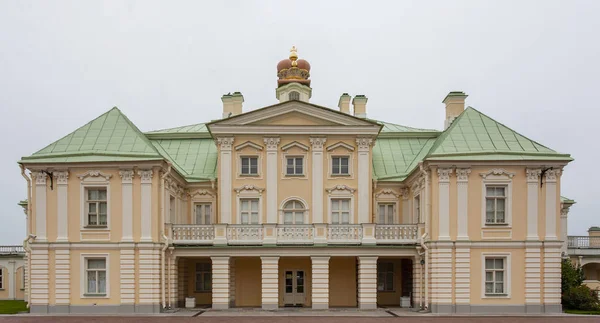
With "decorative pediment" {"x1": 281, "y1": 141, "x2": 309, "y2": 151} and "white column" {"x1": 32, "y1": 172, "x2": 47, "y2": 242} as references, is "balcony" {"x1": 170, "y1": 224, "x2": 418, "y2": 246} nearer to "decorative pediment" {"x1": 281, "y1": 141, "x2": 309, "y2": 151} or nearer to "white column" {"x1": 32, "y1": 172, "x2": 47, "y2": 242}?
"decorative pediment" {"x1": 281, "y1": 141, "x2": 309, "y2": 151}

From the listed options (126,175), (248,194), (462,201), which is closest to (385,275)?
(462,201)

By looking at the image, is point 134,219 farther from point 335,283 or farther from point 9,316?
point 335,283

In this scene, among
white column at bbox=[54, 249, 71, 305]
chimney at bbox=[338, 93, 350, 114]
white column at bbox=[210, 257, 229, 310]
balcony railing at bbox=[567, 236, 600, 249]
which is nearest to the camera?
white column at bbox=[54, 249, 71, 305]

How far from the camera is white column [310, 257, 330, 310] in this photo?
93.9 ft

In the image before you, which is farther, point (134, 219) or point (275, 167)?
point (275, 167)

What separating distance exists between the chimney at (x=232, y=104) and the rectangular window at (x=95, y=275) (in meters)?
11.7

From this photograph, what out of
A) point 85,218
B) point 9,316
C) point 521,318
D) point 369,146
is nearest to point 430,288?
point 521,318

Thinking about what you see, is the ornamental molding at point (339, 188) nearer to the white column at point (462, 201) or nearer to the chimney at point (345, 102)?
→ the white column at point (462, 201)

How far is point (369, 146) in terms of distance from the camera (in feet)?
103

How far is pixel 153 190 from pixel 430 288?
44.6 feet

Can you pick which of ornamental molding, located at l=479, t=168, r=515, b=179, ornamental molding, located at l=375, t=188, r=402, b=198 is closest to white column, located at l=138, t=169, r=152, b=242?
ornamental molding, located at l=375, t=188, r=402, b=198

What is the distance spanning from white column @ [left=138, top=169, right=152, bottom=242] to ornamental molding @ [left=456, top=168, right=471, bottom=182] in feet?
46.6

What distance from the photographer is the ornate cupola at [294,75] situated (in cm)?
3506

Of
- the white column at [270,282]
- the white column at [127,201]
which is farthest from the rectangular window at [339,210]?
the white column at [127,201]
